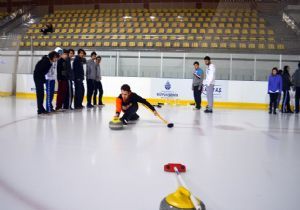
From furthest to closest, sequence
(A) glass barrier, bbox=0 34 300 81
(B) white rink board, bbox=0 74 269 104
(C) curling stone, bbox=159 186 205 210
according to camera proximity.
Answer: (A) glass barrier, bbox=0 34 300 81, (B) white rink board, bbox=0 74 269 104, (C) curling stone, bbox=159 186 205 210

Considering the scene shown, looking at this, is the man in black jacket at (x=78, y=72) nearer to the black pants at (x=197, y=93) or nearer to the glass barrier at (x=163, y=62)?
the black pants at (x=197, y=93)

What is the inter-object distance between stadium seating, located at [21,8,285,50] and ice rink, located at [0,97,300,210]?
29.0ft

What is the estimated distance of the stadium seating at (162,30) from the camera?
13383 millimetres

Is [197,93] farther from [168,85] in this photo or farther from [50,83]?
[50,83]

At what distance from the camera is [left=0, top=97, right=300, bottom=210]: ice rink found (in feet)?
7.04

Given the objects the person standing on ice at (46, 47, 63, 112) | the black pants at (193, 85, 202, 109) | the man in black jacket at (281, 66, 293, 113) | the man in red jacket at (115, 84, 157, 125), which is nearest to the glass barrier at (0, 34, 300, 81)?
the man in black jacket at (281, 66, 293, 113)

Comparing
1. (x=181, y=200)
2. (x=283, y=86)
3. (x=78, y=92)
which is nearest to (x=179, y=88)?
(x=283, y=86)

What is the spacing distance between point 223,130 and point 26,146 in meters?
3.33

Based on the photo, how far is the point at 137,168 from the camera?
9.61 feet

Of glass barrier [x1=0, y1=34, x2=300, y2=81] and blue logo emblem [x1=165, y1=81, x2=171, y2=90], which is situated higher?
glass barrier [x1=0, y1=34, x2=300, y2=81]

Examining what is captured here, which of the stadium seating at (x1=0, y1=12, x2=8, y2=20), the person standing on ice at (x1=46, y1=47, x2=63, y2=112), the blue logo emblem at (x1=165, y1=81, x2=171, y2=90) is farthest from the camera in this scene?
the stadium seating at (x1=0, y1=12, x2=8, y2=20)

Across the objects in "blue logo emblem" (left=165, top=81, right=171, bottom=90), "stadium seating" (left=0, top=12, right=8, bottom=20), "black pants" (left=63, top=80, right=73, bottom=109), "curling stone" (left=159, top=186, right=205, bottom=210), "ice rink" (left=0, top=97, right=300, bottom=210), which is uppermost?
"stadium seating" (left=0, top=12, right=8, bottom=20)

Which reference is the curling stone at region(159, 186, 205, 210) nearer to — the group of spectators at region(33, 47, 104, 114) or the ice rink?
the ice rink

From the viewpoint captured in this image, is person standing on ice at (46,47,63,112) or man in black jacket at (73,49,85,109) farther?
man in black jacket at (73,49,85,109)
